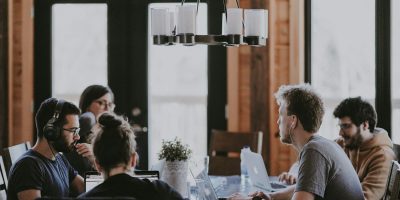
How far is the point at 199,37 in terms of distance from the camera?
3273 millimetres

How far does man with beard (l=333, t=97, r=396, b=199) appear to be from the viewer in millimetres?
3664

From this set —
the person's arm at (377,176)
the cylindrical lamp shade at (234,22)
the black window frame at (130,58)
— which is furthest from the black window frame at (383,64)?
the cylindrical lamp shade at (234,22)

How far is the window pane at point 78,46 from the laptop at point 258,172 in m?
2.23

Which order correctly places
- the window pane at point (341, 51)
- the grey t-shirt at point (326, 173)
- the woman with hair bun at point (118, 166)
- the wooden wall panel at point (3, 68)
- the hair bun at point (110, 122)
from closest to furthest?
the woman with hair bun at point (118, 166)
the hair bun at point (110, 122)
the grey t-shirt at point (326, 173)
the window pane at point (341, 51)
the wooden wall panel at point (3, 68)

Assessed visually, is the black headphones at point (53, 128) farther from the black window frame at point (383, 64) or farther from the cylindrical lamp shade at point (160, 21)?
the black window frame at point (383, 64)

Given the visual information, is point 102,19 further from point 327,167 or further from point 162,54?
point 327,167

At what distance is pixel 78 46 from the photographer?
5637 millimetres

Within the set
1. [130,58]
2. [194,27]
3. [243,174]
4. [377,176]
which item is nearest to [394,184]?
[377,176]

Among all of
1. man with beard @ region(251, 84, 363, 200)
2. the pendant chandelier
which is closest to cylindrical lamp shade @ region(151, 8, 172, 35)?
the pendant chandelier

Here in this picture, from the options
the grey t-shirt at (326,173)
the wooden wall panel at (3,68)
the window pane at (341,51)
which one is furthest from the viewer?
the wooden wall panel at (3,68)

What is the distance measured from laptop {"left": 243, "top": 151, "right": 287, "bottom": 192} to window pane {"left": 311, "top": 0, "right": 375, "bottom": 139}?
1.55 metres

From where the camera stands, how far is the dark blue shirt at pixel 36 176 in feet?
9.30

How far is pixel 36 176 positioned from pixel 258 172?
4.19 ft

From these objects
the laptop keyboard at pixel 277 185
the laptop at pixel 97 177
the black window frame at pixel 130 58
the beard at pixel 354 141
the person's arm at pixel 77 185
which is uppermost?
the black window frame at pixel 130 58
